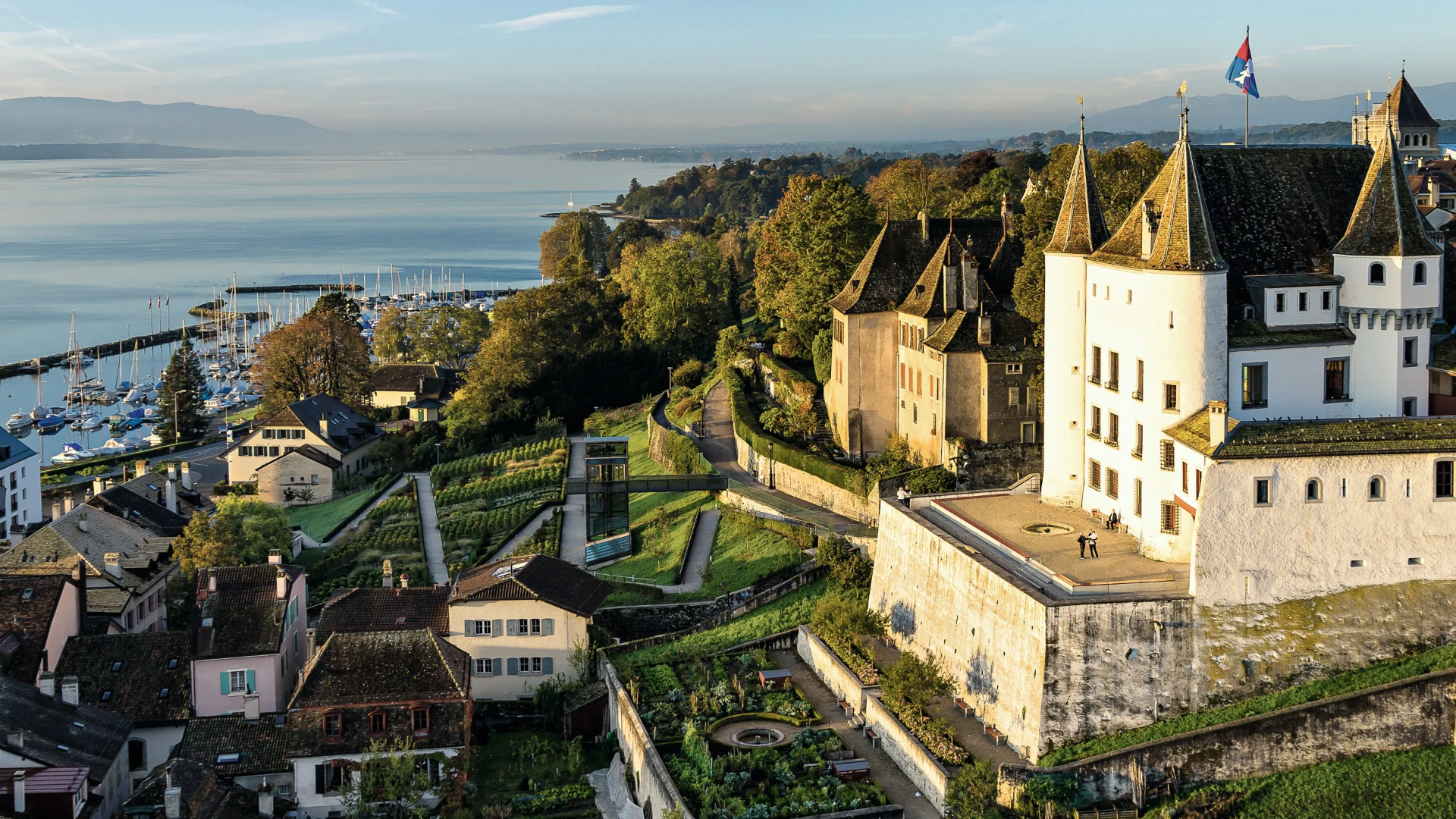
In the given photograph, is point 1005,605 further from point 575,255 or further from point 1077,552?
point 575,255

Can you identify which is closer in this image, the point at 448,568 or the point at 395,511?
the point at 448,568

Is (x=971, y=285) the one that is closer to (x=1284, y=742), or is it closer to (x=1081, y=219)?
(x=1081, y=219)

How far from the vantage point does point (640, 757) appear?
31422 millimetres

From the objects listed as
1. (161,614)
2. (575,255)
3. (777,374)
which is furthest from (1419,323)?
(575,255)

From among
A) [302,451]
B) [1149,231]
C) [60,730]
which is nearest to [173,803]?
[60,730]

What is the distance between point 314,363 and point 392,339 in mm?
20140

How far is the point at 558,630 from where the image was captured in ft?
125

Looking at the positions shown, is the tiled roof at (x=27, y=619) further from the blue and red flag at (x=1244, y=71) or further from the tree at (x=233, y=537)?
the blue and red flag at (x=1244, y=71)

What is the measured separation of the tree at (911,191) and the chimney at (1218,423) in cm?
3210

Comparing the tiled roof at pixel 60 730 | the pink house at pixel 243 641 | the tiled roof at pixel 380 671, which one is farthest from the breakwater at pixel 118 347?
the tiled roof at pixel 380 671

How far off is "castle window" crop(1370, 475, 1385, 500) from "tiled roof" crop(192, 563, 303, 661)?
24768 millimetres

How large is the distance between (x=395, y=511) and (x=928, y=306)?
25.8 meters

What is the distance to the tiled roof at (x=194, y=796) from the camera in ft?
93.9

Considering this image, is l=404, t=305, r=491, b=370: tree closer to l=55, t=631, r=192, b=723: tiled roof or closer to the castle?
l=55, t=631, r=192, b=723: tiled roof
